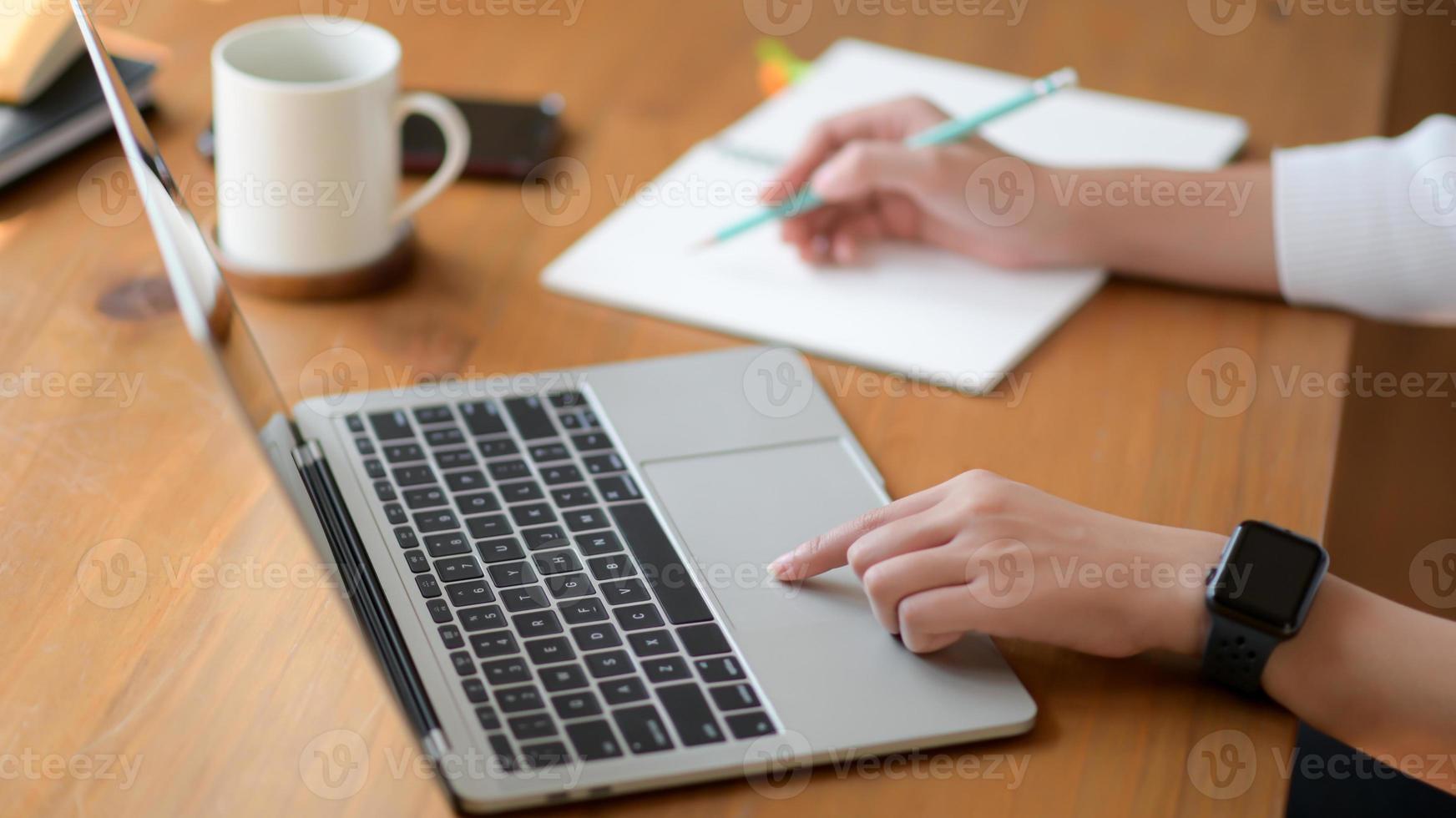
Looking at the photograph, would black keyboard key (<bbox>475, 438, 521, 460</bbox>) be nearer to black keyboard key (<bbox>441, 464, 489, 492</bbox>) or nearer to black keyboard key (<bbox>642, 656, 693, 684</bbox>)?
black keyboard key (<bbox>441, 464, 489, 492</bbox>)

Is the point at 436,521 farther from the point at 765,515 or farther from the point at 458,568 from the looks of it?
the point at 765,515

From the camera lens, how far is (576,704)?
60cm

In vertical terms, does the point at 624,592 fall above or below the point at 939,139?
below

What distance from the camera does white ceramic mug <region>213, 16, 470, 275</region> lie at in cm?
86

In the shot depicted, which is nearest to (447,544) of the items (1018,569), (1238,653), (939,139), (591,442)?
(591,442)

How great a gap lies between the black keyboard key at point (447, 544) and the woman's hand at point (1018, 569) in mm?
160

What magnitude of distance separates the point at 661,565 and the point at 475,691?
128 mm

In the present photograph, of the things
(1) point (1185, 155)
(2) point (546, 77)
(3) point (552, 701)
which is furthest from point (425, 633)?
(1) point (1185, 155)

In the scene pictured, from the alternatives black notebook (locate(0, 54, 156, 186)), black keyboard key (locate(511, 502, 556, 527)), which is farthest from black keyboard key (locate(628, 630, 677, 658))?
black notebook (locate(0, 54, 156, 186))

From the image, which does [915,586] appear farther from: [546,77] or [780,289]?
[546,77]

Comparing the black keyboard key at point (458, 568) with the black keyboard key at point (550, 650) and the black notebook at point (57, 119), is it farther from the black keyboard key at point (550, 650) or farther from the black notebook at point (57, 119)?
the black notebook at point (57, 119)

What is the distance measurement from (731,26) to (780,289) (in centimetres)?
43

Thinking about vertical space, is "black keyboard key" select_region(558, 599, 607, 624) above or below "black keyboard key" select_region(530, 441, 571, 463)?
above

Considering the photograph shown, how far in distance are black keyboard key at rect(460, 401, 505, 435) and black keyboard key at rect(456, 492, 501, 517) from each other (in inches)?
2.4
